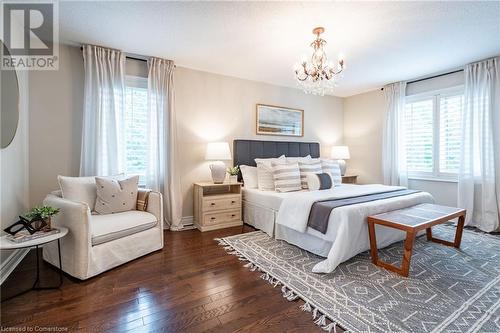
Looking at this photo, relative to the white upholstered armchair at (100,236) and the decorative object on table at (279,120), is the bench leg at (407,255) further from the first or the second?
the decorative object on table at (279,120)

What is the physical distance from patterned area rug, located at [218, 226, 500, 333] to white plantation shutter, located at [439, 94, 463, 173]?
4.75 ft

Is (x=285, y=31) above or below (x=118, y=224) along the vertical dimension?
above

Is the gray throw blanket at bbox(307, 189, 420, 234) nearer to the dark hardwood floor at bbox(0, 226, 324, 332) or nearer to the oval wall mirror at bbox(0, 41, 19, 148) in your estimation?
the dark hardwood floor at bbox(0, 226, 324, 332)

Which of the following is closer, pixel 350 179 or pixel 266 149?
pixel 266 149

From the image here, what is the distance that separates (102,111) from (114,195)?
1.21 m

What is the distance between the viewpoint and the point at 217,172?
12.0 feet

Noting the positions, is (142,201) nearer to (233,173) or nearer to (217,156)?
(217,156)

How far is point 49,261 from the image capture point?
235 centimetres

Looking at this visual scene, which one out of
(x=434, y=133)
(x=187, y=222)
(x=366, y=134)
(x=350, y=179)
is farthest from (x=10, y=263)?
(x=434, y=133)

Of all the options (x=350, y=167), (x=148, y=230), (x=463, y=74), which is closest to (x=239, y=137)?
(x=148, y=230)

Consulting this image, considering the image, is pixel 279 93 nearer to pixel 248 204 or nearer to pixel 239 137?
pixel 239 137

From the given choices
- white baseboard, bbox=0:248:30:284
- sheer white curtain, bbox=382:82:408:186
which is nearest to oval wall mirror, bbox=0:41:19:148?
white baseboard, bbox=0:248:30:284

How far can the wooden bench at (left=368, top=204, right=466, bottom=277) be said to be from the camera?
214 cm

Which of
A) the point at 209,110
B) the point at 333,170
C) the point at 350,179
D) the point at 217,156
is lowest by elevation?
the point at 350,179
